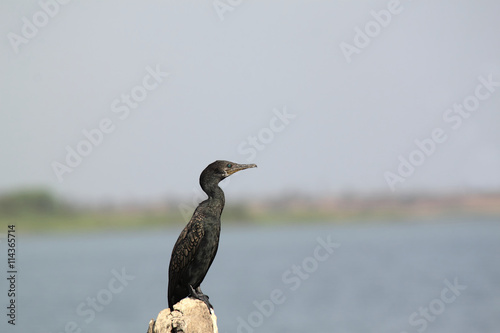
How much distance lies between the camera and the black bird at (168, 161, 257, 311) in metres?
6.33

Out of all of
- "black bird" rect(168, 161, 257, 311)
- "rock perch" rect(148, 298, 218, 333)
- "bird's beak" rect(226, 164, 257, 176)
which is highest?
"bird's beak" rect(226, 164, 257, 176)

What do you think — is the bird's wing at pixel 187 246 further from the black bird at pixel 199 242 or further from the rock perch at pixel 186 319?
the rock perch at pixel 186 319

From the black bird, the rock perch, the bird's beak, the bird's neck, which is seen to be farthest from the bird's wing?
the bird's beak

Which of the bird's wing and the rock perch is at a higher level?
the bird's wing

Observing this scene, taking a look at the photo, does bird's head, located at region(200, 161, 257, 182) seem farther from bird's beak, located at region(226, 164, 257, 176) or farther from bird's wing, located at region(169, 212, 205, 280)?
bird's wing, located at region(169, 212, 205, 280)

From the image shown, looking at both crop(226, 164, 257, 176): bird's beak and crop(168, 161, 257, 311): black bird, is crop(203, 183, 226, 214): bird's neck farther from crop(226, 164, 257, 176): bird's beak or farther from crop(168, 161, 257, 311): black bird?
crop(226, 164, 257, 176): bird's beak

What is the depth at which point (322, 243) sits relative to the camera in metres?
10.7

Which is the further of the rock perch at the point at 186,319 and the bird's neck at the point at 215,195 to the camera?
the bird's neck at the point at 215,195

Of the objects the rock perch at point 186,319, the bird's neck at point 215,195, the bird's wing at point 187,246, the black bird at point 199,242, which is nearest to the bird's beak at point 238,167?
the black bird at point 199,242

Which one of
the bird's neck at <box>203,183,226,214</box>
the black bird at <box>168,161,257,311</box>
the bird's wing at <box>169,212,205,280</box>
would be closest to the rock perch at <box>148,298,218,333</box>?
the black bird at <box>168,161,257,311</box>

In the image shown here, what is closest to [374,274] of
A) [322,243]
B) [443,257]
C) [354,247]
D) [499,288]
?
[499,288]

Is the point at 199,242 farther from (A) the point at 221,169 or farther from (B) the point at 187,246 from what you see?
(A) the point at 221,169

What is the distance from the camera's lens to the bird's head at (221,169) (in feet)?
20.7

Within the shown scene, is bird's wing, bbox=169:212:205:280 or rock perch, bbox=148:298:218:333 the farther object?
bird's wing, bbox=169:212:205:280
